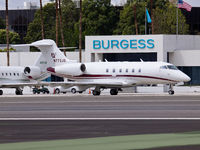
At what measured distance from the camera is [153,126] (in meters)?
21.2

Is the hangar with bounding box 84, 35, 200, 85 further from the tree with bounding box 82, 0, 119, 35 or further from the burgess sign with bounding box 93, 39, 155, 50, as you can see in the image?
the tree with bounding box 82, 0, 119, 35

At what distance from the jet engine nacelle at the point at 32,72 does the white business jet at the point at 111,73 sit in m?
1.92

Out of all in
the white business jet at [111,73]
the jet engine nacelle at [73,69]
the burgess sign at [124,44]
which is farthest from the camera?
the burgess sign at [124,44]

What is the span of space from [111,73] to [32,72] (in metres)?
9.19

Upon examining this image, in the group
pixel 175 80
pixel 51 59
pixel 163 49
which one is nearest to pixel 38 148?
pixel 175 80

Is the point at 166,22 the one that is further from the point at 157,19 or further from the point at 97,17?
the point at 97,17

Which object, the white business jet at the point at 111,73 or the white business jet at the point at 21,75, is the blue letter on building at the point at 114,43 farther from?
the white business jet at the point at 111,73

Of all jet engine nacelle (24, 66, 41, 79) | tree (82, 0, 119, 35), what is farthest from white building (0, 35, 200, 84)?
tree (82, 0, 119, 35)

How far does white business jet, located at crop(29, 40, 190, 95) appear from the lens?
48.7 meters

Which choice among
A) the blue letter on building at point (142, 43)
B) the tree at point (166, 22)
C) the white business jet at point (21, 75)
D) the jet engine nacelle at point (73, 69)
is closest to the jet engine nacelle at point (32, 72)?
the white business jet at point (21, 75)

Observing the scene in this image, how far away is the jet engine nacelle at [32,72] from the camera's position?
57188 millimetres

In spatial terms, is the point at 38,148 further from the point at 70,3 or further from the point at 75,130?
the point at 70,3

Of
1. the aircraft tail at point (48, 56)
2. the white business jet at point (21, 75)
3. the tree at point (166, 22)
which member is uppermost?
the tree at point (166, 22)

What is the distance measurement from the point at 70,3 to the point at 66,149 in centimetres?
12271
